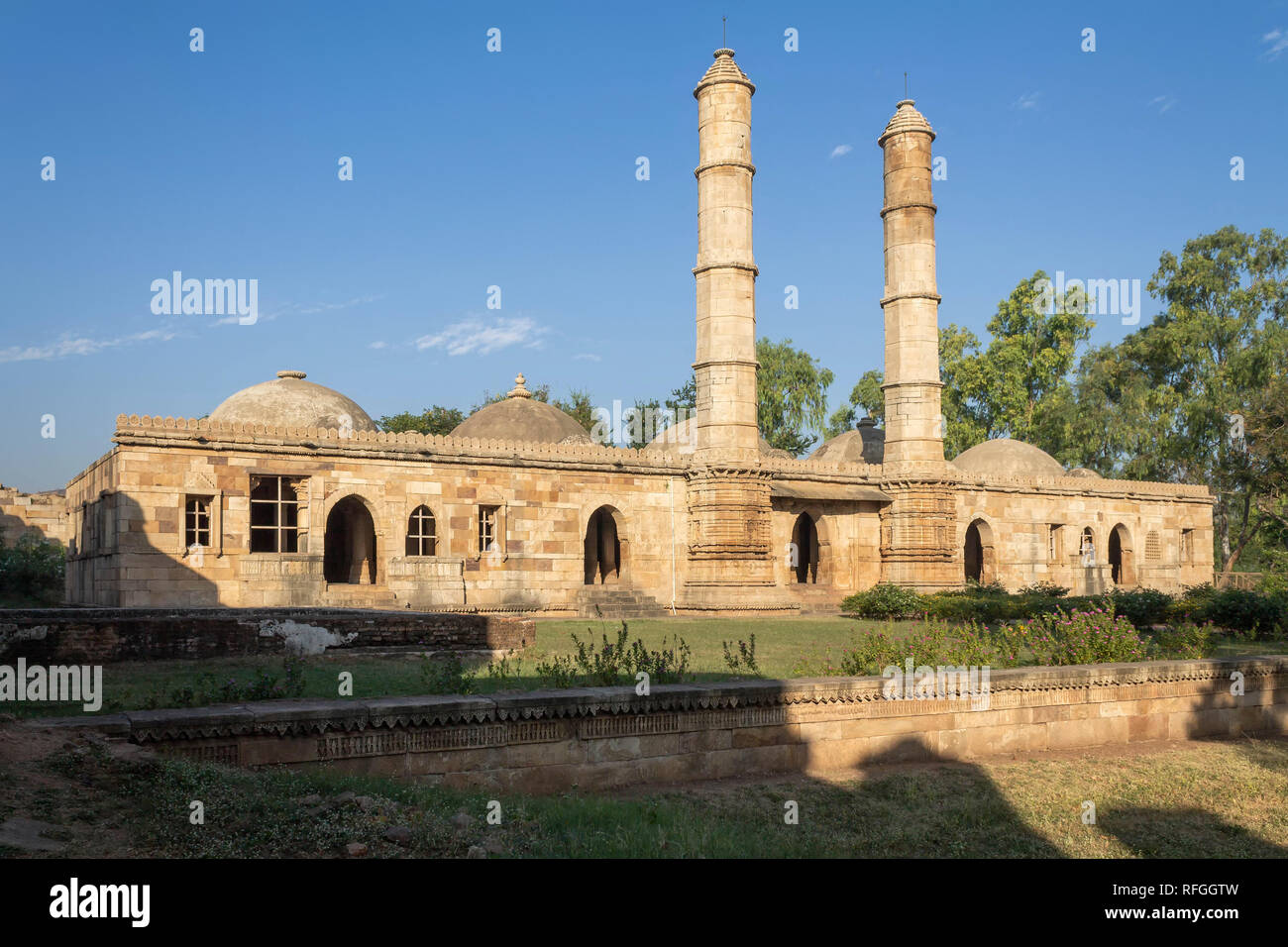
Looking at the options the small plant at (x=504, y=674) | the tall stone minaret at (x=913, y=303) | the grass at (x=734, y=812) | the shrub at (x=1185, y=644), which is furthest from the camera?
the tall stone minaret at (x=913, y=303)

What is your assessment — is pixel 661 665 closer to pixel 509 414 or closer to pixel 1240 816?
pixel 1240 816

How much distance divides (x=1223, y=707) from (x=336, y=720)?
27.5ft

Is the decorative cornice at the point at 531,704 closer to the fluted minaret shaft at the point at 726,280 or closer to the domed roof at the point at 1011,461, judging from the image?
the fluted minaret shaft at the point at 726,280

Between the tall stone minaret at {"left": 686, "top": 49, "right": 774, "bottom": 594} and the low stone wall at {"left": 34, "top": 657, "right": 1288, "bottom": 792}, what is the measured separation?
455 inches

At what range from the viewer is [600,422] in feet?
144

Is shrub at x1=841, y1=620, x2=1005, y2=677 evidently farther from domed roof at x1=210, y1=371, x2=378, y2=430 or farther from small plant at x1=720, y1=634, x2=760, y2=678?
domed roof at x1=210, y1=371, x2=378, y2=430

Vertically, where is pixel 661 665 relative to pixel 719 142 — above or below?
below

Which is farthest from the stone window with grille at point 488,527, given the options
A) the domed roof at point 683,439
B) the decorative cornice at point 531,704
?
the decorative cornice at point 531,704

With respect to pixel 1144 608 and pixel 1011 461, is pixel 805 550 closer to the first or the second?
pixel 1011 461

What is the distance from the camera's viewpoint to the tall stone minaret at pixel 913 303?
23656mm

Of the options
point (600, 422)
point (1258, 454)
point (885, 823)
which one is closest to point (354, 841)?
point (885, 823)

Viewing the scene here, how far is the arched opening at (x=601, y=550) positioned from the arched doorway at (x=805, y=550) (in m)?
4.33

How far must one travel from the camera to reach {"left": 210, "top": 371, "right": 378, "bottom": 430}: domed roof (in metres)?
20.8
